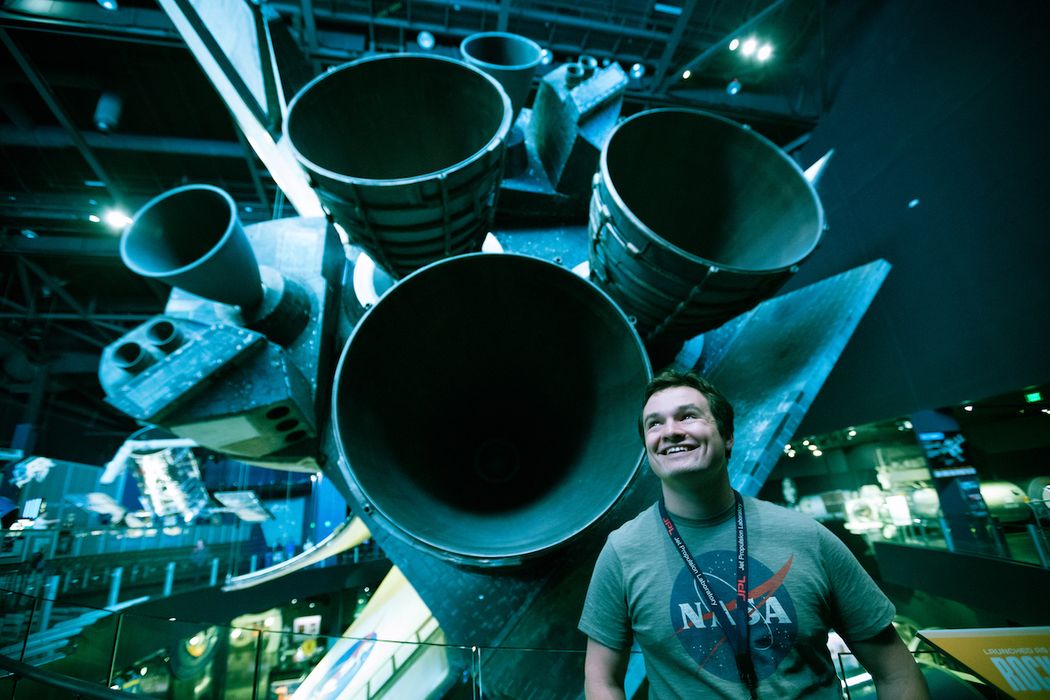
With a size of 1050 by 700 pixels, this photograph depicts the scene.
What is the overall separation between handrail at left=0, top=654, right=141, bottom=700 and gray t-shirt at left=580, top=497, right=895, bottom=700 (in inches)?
86.5

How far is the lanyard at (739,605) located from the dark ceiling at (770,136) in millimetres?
4791

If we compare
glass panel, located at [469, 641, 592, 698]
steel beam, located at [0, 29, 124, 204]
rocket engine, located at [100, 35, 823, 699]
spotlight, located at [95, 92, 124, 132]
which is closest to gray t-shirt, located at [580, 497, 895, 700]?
rocket engine, located at [100, 35, 823, 699]

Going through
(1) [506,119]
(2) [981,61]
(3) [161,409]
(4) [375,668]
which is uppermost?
(2) [981,61]

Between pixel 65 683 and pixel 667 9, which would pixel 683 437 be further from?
pixel 667 9

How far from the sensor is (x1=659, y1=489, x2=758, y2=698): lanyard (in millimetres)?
990

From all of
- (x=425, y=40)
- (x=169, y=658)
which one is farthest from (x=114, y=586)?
(x=425, y=40)

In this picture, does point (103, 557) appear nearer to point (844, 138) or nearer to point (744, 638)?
point (744, 638)

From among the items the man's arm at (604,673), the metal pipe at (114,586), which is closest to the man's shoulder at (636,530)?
the man's arm at (604,673)

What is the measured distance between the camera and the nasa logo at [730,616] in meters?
1.01

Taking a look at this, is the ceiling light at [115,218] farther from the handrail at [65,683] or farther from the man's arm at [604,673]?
the man's arm at [604,673]

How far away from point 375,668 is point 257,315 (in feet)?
8.38

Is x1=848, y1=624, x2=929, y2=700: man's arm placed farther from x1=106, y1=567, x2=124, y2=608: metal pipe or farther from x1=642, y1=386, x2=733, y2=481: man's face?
x1=106, y1=567, x2=124, y2=608: metal pipe

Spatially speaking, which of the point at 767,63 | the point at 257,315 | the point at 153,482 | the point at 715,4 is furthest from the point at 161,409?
the point at 153,482

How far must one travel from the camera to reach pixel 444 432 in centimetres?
327
